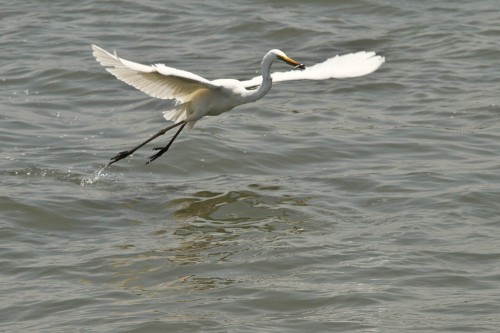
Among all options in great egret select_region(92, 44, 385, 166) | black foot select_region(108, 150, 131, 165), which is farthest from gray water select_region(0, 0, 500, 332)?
great egret select_region(92, 44, 385, 166)

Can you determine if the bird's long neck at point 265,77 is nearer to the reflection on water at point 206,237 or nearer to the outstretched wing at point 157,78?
the outstretched wing at point 157,78

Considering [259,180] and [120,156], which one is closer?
[120,156]

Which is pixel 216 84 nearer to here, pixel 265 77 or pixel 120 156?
pixel 265 77

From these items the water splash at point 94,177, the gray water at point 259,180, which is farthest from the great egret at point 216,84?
the gray water at point 259,180

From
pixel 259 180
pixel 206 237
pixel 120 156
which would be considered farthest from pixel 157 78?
pixel 259 180

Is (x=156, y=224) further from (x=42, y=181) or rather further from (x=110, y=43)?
(x=110, y=43)

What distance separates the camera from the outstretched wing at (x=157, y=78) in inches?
342

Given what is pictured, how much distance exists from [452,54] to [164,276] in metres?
7.48

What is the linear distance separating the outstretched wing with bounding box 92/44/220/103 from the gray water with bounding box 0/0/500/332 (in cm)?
90

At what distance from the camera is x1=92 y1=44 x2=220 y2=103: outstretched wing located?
868 cm

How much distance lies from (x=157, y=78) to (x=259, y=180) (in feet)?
5.08

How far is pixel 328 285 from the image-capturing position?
7836mm

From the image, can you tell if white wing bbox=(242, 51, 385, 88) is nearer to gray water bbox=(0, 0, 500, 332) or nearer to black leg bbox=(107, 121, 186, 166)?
black leg bbox=(107, 121, 186, 166)

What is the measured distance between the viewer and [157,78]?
9594 mm
